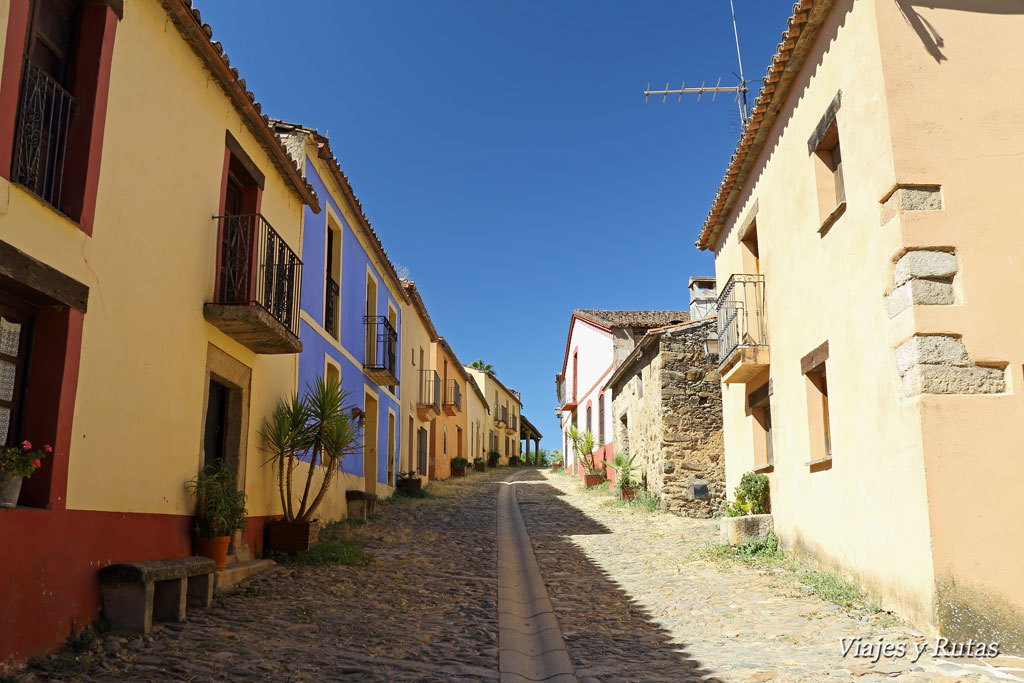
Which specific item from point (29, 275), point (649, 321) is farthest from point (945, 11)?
point (649, 321)

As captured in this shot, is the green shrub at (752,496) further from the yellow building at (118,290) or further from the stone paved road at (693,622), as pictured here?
the yellow building at (118,290)

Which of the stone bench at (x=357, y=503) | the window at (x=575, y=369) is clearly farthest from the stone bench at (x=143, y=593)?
the window at (x=575, y=369)

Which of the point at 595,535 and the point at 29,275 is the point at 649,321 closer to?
the point at 595,535

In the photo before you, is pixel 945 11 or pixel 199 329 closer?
pixel 945 11

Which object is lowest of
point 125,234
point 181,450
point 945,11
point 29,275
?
point 181,450

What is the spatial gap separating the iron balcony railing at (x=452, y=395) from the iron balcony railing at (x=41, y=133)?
21822mm

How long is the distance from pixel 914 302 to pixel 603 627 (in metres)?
3.58

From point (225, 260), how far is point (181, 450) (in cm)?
209

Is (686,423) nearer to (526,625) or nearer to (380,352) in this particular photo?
(380,352)

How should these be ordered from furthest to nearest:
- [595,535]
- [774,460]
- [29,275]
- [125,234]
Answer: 1. [595,535]
2. [774,460]
3. [125,234]
4. [29,275]

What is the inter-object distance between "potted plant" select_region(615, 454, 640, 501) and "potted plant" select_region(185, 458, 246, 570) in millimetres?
10353

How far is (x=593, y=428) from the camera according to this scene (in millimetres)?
25562

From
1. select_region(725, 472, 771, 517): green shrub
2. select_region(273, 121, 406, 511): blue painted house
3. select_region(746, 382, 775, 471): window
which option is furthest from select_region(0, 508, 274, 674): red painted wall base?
select_region(746, 382, 775, 471): window

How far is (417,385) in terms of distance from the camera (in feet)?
74.9
